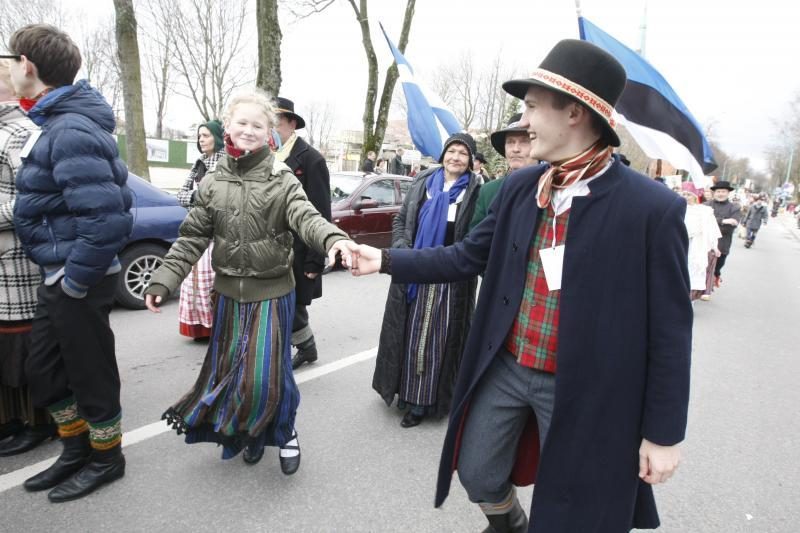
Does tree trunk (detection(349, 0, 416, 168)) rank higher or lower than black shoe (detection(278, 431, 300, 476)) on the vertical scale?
higher

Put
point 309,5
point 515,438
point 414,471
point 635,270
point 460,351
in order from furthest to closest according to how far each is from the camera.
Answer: point 309,5 → point 460,351 → point 414,471 → point 515,438 → point 635,270

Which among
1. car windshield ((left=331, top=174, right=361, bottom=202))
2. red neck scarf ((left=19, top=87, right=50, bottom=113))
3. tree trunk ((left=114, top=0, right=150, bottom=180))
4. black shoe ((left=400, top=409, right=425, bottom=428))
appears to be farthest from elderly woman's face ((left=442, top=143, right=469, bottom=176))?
tree trunk ((left=114, top=0, right=150, bottom=180))

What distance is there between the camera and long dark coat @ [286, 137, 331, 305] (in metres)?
3.99

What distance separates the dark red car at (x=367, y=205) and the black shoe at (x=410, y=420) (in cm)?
529

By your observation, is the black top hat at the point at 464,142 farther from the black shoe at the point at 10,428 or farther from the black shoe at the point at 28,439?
the black shoe at the point at 10,428

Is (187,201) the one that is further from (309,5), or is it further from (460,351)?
(309,5)

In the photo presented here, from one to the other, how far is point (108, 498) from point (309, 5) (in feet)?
59.6

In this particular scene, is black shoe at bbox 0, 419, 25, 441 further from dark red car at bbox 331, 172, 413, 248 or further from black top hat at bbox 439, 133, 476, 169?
dark red car at bbox 331, 172, 413, 248

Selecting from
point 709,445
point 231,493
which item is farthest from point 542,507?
point 709,445

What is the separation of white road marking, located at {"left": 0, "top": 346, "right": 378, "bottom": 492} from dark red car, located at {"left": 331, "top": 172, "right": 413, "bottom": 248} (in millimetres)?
4137

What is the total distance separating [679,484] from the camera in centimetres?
314

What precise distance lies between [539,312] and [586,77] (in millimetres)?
771

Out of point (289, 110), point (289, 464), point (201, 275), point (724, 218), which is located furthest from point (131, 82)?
point (724, 218)

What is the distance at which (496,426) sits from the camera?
199 cm
